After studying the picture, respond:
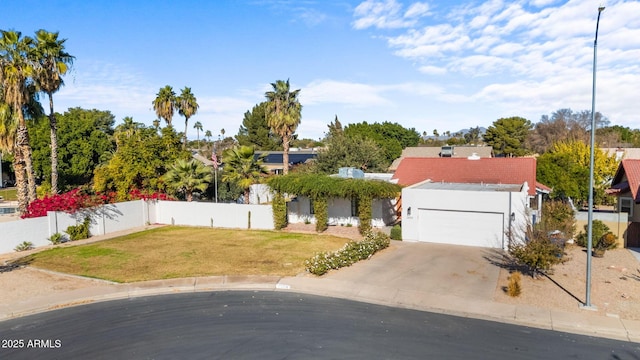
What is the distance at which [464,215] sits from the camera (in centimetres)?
2411

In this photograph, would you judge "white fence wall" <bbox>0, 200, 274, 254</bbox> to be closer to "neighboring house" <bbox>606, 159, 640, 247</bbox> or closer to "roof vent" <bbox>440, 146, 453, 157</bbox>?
"neighboring house" <bbox>606, 159, 640, 247</bbox>

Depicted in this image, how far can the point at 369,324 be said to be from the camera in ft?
42.0

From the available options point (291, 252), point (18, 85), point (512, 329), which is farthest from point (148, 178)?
point (512, 329)

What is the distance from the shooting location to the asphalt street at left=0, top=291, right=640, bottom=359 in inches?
425

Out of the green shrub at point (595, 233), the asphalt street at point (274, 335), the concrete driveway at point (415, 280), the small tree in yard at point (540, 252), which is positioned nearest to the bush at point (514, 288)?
the concrete driveway at point (415, 280)

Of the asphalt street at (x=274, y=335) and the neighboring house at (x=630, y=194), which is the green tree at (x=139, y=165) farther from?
the neighboring house at (x=630, y=194)

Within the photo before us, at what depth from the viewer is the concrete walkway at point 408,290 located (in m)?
13.0

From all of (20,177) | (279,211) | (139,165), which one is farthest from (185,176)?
(20,177)

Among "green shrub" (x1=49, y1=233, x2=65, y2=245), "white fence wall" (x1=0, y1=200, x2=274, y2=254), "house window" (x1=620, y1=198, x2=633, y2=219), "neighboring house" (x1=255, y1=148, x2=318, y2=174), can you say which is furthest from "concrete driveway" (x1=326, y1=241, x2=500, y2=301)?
"neighboring house" (x1=255, y1=148, x2=318, y2=174)

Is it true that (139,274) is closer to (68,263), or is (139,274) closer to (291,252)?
(68,263)

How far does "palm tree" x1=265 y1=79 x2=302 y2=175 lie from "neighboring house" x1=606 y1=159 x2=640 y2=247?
26.3 metres

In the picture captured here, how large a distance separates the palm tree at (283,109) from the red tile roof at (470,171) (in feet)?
39.7

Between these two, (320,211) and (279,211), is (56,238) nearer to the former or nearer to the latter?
(279,211)

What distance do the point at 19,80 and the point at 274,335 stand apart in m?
24.4
